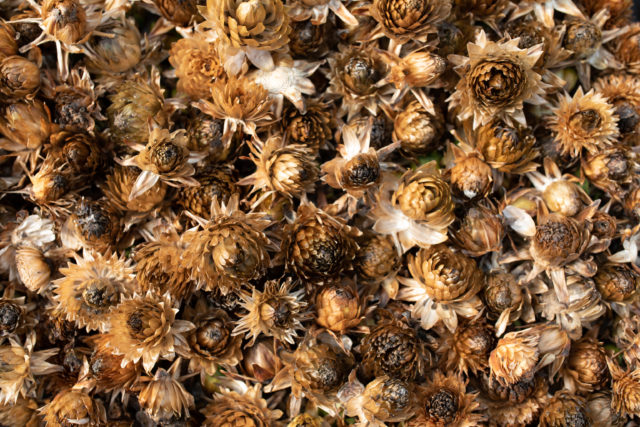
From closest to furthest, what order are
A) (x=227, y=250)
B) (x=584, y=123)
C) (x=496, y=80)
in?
(x=227, y=250)
(x=496, y=80)
(x=584, y=123)

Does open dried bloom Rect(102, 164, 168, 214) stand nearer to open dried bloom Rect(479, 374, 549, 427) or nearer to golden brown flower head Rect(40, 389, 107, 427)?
golden brown flower head Rect(40, 389, 107, 427)

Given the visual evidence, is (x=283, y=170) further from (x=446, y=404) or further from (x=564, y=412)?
(x=564, y=412)

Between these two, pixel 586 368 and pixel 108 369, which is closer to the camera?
pixel 108 369

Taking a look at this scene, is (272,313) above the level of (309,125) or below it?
below

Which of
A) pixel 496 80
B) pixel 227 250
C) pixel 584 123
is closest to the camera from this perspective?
pixel 227 250

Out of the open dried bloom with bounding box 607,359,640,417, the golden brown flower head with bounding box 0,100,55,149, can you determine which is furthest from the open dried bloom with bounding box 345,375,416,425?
the golden brown flower head with bounding box 0,100,55,149

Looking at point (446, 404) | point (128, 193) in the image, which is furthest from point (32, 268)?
point (446, 404)

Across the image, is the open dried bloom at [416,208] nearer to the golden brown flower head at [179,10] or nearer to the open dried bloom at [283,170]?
the open dried bloom at [283,170]
